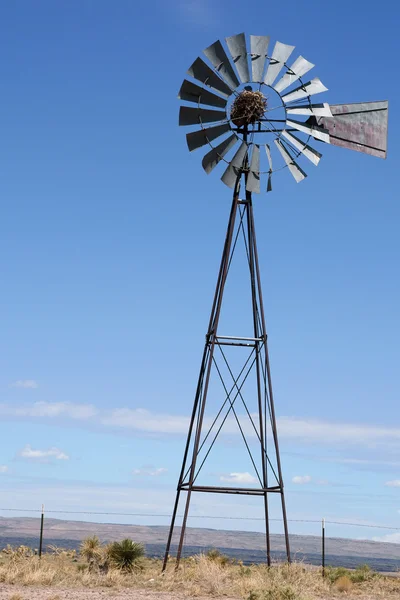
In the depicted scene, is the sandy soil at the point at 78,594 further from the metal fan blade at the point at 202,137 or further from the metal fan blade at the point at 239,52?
the metal fan blade at the point at 239,52

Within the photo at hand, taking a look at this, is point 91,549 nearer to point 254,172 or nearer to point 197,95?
point 254,172

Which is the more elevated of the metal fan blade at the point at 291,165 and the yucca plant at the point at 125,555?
the metal fan blade at the point at 291,165

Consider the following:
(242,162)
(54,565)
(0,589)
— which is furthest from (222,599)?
(242,162)

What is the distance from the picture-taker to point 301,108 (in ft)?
72.6

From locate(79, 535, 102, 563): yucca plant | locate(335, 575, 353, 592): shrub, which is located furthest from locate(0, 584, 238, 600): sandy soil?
locate(79, 535, 102, 563): yucca plant

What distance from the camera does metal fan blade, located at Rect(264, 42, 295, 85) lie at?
70.5 feet

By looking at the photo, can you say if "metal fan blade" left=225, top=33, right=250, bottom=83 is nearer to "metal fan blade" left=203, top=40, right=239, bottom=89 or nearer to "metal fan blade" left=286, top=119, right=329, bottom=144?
"metal fan blade" left=203, top=40, right=239, bottom=89

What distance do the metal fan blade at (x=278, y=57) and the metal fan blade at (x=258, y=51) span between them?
23 cm

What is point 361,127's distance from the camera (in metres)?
22.7

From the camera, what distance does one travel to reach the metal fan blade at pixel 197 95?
21516mm

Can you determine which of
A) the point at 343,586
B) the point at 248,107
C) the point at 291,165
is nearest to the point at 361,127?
the point at 291,165

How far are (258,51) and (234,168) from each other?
291cm

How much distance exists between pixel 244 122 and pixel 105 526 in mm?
134219

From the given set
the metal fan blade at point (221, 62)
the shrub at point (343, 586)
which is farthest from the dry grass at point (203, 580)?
the metal fan blade at point (221, 62)
